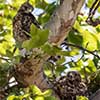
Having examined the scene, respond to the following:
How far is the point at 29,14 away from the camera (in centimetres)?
99

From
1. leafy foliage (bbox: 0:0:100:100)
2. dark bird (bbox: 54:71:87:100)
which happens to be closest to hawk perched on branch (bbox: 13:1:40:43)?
leafy foliage (bbox: 0:0:100:100)

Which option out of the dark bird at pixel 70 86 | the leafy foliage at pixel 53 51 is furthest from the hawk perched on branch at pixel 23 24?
the dark bird at pixel 70 86

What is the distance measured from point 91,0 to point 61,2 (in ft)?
1.30

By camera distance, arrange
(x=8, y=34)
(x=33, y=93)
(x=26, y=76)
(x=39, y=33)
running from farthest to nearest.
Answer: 1. (x=8, y=34)
2. (x=26, y=76)
3. (x=33, y=93)
4. (x=39, y=33)

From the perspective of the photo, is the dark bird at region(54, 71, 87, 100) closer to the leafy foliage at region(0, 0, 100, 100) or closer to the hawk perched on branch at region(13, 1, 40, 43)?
the leafy foliage at region(0, 0, 100, 100)

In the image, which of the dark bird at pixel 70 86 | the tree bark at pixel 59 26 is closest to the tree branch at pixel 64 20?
the tree bark at pixel 59 26

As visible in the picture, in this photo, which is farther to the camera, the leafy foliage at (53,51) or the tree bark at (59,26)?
the tree bark at (59,26)

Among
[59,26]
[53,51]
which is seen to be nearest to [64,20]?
[59,26]

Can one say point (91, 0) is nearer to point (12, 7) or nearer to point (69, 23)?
point (12, 7)

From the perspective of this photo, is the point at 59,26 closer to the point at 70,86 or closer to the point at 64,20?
the point at 64,20

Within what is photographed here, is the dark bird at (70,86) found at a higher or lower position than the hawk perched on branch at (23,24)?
lower

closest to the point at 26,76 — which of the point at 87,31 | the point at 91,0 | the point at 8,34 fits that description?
the point at 87,31

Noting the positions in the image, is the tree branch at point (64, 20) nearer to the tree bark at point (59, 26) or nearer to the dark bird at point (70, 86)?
the tree bark at point (59, 26)

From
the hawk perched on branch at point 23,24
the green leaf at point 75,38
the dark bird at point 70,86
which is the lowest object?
the dark bird at point 70,86
